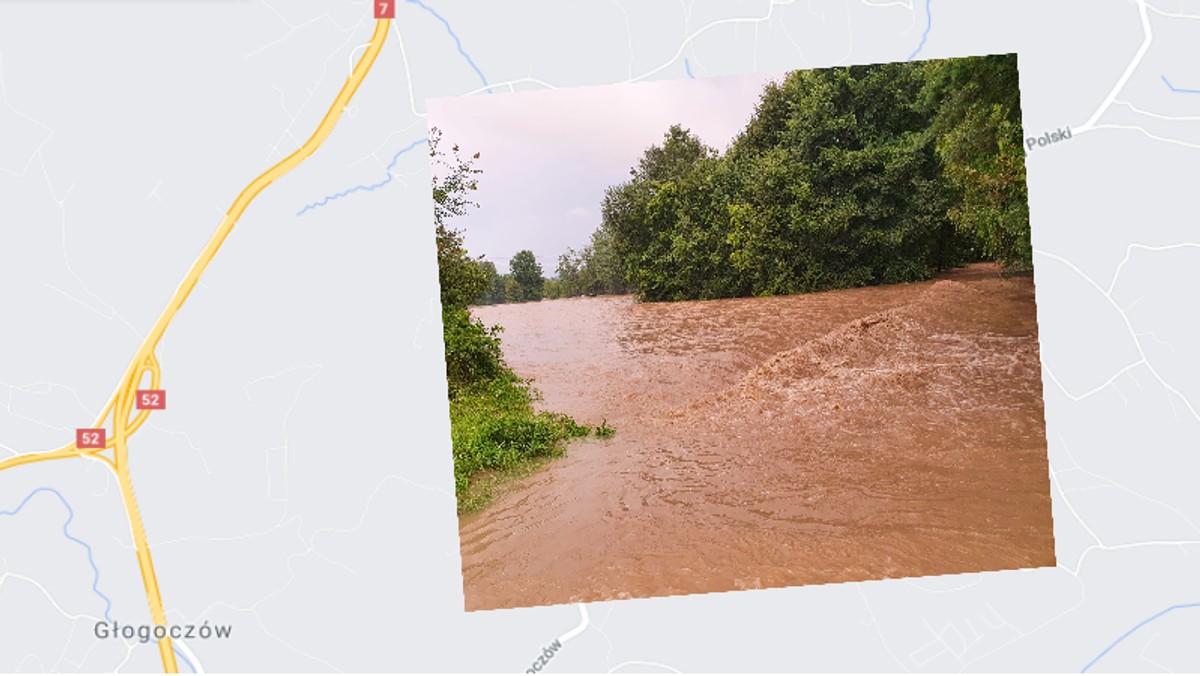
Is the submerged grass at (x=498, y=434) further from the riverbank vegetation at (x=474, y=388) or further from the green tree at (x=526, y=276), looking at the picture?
the green tree at (x=526, y=276)

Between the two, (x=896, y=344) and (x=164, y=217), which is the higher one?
(x=164, y=217)

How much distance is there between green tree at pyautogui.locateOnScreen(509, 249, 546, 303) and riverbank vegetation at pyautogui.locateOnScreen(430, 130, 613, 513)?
0.4 inches

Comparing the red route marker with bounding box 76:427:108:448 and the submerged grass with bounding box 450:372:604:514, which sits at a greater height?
the red route marker with bounding box 76:427:108:448

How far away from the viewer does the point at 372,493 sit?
8.71ft

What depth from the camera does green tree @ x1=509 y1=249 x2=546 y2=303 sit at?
3.83 metres

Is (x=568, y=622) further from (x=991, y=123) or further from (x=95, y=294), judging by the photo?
(x=991, y=123)

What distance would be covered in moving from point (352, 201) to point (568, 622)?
175 centimetres

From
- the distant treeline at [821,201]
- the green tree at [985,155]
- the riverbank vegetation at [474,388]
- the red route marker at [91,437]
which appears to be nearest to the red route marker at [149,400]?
the red route marker at [91,437]

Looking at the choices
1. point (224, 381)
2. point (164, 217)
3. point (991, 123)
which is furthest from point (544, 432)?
point (991, 123)

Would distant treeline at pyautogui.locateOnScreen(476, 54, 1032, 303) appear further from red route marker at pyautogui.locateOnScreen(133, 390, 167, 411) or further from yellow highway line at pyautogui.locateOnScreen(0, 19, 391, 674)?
red route marker at pyautogui.locateOnScreen(133, 390, 167, 411)

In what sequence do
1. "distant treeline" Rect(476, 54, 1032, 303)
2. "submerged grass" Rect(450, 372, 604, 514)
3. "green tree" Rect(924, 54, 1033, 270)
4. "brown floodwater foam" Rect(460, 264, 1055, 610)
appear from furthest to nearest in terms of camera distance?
"distant treeline" Rect(476, 54, 1032, 303) < "green tree" Rect(924, 54, 1033, 270) < "submerged grass" Rect(450, 372, 604, 514) < "brown floodwater foam" Rect(460, 264, 1055, 610)
